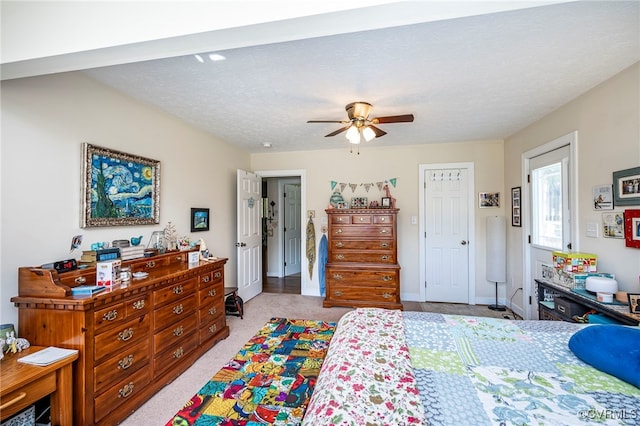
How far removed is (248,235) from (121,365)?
2.59 metres

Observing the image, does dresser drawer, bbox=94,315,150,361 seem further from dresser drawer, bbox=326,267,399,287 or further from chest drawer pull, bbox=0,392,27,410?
dresser drawer, bbox=326,267,399,287

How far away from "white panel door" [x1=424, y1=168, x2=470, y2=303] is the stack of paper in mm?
4180

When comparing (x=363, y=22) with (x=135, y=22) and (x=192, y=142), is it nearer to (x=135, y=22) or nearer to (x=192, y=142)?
(x=135, y=22)

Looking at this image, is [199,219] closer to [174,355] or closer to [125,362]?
[174,355]

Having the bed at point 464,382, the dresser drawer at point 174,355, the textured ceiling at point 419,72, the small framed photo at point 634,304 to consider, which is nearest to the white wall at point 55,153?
the textured ceiling at point 419,72

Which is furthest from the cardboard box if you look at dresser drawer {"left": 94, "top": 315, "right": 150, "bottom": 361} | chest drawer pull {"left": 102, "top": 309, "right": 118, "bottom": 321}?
dresser drawer {"left": 94, "top": 315, "right": 150, "bottom": 361}

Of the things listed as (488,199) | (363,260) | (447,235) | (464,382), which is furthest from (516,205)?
(464,382)

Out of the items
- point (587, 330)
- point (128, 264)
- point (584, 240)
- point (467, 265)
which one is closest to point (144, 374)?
point (128, 264)

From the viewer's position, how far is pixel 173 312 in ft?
7.43

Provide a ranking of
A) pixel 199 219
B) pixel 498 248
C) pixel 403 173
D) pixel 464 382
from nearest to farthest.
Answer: pixel 464 382 < pixel 199 219 < pixel 498 248 < pixel 403 173

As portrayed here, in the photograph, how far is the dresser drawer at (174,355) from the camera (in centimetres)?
210

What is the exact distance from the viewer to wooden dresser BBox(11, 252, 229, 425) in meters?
1.59

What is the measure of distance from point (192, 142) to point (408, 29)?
8.98 feet

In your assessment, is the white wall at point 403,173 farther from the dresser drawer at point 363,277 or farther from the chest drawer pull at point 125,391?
the chest drawer pull at point 125,391
